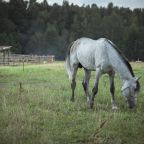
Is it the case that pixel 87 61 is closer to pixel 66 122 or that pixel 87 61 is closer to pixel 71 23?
pixel 66 122

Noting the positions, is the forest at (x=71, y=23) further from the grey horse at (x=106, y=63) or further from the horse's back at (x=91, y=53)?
the horse's back at (x=91, y=53)

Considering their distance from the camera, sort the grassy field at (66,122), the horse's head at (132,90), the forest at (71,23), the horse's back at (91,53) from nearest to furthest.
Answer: the grassy field at (66,122), the forest at (71,23), the horse's head at (132,90), the horse's back at (91,53)

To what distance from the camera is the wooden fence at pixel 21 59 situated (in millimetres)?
37250

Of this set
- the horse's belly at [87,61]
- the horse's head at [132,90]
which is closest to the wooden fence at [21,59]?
the horse's belly at [87,61]

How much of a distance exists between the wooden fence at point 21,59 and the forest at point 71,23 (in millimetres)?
1710

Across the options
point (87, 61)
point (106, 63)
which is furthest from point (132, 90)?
point (87, 61)

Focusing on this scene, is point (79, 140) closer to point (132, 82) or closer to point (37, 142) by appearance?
point (37, 142)

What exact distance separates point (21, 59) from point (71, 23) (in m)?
17.6

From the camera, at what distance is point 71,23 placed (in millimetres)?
22359

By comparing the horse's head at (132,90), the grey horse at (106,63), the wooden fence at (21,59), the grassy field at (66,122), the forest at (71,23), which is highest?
the forest at (71,23)

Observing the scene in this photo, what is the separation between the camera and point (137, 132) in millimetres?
6598

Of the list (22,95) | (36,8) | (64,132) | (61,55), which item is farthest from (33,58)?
(64,132)

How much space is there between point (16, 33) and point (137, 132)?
A: 3136cm

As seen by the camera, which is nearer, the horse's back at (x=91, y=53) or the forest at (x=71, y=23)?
the forest at (x=71, y=23)
